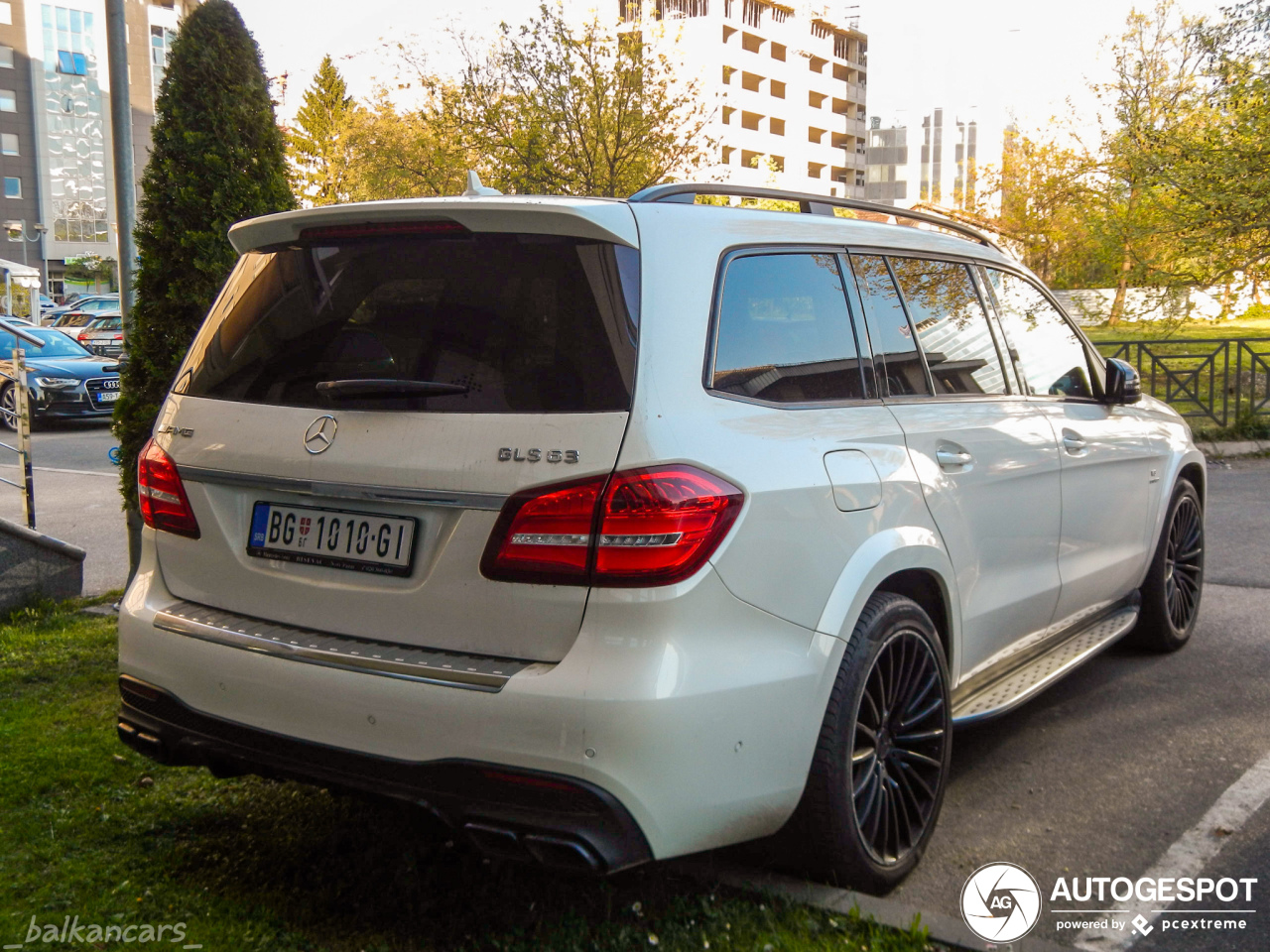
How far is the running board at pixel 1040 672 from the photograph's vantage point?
12.5 ft

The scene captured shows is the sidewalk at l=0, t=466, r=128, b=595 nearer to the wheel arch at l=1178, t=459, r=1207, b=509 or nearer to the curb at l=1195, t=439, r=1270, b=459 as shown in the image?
the wheel arch at l=1178, t=459, r=1207, b=509

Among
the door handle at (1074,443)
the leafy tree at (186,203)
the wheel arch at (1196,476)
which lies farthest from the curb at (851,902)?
the leafy tree at (186,203)

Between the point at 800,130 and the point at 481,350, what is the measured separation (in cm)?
10092

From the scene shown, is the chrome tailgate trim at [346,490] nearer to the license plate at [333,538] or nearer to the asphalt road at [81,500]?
the license plate at [333,538]

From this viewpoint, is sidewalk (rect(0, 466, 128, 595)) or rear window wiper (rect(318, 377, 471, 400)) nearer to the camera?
rear window wiper (rect(318, 377, 471, 400))

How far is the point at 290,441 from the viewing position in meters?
2.93

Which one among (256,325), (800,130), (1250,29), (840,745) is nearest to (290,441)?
(256,325)

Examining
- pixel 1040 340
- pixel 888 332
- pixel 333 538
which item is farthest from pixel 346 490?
pixel 1040 340

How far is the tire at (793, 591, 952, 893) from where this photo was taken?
298 centimetres

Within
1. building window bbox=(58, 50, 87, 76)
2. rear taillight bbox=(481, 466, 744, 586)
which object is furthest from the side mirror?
building window bbox=(58, 50, 87, 76)

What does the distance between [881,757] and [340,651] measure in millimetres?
1461

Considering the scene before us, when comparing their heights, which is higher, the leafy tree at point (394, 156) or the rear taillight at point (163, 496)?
the leafy tree at point (394, 156)

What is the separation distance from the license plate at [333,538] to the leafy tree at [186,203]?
124 inches

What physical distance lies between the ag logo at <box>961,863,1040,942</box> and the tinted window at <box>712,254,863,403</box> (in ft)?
4.58
